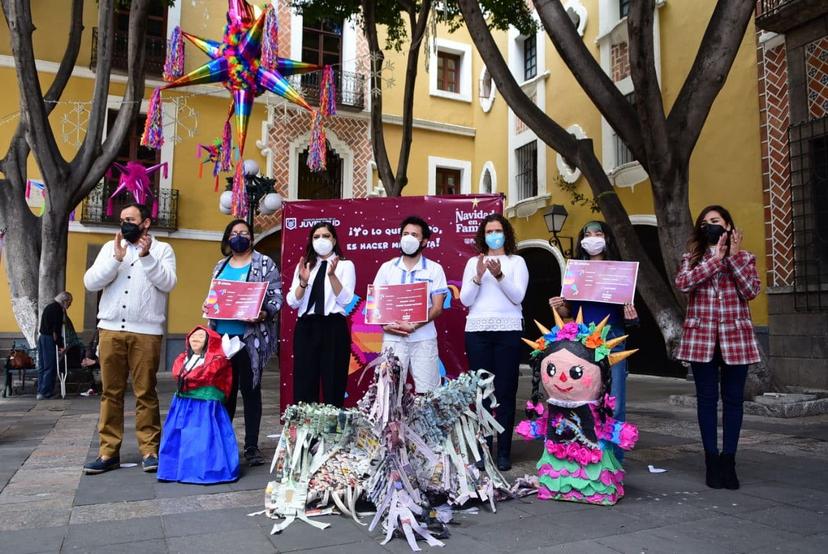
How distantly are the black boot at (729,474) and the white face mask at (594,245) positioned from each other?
1563mm

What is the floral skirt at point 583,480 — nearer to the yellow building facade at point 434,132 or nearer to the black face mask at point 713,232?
the black face mask at point 713,232

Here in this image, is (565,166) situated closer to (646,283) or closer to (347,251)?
(646,283)

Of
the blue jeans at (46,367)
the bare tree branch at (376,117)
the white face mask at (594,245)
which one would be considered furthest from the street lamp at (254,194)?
the white face mask at (594,245)

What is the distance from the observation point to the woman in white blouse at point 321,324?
15.0 ft

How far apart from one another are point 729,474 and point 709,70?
424 cm

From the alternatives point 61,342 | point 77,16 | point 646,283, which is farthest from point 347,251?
point 77,16

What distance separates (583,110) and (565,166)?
1.32 m

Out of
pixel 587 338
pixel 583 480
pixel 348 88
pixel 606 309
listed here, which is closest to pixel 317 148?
pixel 606 309

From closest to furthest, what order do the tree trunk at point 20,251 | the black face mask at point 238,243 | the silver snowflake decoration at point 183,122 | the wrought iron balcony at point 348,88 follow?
1. the black face mask at point 238,243
2. the tree trunk at point 20,251
3. the silver snowflake decoration at point 183,122
4. the wrought iron balcony at point 348,88

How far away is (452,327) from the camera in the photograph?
5922 millimetres

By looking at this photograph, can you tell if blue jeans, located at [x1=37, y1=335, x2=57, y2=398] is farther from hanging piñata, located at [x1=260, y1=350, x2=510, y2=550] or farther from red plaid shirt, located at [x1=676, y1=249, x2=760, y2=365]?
red plaid shirt, located at [x1=676, y1=249, x2=760, y2=365]

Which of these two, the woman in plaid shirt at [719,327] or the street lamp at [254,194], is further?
the street lamp at [254,194]

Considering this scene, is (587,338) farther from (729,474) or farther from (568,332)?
(729,474)

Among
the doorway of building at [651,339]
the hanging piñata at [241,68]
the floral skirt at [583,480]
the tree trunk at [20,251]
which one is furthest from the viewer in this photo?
the doorway of building at [651,339]
